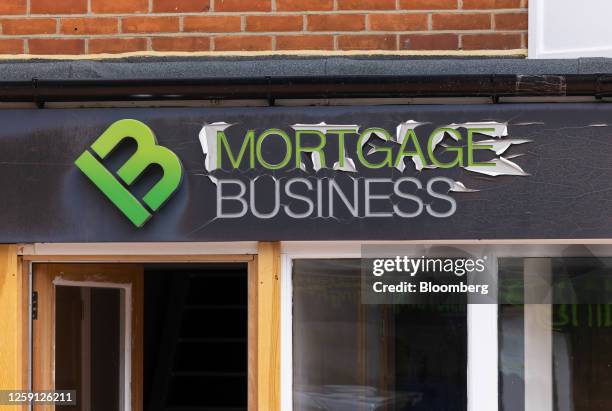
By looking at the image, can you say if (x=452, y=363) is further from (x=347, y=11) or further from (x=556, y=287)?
(x=347, y=11)

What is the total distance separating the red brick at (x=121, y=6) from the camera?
5062 mm

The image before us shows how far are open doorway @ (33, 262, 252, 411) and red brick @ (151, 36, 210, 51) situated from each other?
1248 mm

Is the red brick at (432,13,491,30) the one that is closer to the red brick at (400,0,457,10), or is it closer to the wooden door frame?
the red brick at (400,0,457,10)

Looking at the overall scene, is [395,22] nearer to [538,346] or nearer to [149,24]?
[149,24]

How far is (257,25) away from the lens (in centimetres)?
502

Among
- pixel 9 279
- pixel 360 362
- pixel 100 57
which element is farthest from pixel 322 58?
pixel 9 279

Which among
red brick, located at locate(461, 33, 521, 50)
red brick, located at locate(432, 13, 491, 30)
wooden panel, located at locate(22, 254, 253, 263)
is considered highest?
red brick, located at locate(432, 13, 491, 30)

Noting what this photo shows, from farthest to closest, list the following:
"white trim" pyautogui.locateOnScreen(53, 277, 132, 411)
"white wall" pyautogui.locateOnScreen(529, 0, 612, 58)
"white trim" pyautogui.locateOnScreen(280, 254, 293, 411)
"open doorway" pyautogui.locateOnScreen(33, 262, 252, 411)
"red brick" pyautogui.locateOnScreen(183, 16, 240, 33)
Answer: "white trim" pyautogui.locateOnScreen(53, 277, 132, 411), "open doorway" pyautogui.locateOnScreen(33, 262, 252, 411), "red brick" pyautogui.locateOnScreen(183, 16, 240, 33), "white trim" pyautogui.locateOnScreen(280, 254, 293, 411), "white wall" pyautogui.locateOnScreen(529, 0, 612, 58)

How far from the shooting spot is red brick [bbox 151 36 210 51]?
502cm

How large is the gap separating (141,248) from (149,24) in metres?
1.15

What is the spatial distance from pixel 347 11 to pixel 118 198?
1481 millimetres

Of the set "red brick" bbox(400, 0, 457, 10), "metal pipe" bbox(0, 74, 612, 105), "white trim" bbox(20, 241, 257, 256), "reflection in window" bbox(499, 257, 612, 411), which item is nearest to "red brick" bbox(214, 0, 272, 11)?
"metal pipe" bbox(0, 74, 612, 105)

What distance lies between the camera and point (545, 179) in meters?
4.69

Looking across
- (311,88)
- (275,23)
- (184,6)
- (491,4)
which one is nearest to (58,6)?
(184,6)
